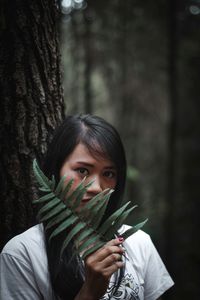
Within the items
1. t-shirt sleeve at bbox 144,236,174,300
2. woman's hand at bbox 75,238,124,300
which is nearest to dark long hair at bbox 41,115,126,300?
woman's hand at bbox 75,238,124,300

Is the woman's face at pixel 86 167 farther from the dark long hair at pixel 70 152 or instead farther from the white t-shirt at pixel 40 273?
the white t-shirt at pixel 40 273

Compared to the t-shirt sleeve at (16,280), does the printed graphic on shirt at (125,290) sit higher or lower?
lower

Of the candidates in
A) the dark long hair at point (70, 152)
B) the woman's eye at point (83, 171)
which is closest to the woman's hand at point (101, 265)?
the dark long hair at point (70, 152)

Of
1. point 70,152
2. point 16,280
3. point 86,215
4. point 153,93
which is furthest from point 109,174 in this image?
point 153,93

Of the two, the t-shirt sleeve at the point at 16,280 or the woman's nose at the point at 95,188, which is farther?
the woman's nose at the point at 95,188

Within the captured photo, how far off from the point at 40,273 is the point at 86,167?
0.70 meters

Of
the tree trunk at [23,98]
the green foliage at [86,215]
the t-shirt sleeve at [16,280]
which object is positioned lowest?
the t-shirt sleeve at [16,280]

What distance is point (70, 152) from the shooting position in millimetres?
2414

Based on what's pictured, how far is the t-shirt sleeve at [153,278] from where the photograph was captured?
8.50 feet

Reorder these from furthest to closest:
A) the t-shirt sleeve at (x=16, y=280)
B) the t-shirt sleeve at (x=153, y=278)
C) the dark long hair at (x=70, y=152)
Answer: the t-shirt sleeve at (x=153, y=278) → the dark long hair at (x=70, y=152) → the t-shirt sleeve at (x=16, y=280)

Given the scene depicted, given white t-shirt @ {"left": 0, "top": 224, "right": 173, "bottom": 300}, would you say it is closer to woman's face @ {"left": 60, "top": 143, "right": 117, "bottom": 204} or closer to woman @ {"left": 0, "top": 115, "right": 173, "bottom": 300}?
woman @ {"left": 0, "top": 115, "right": 173, "bottom": 300}

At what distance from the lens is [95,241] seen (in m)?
1.97

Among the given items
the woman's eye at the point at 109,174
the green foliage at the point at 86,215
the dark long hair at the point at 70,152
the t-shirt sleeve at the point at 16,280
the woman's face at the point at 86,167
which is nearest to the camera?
the green foliage at the point at 86,215

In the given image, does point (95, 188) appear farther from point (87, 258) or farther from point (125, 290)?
point (125, 290)
